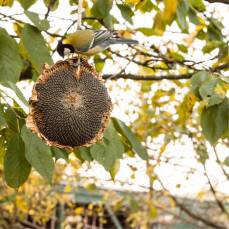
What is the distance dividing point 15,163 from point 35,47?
0.37 meters

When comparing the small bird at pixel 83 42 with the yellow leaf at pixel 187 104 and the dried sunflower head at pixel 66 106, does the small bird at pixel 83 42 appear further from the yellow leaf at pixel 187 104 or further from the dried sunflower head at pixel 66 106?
the yellow leaf at pixel 187 104

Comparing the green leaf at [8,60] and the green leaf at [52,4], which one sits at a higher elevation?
the green leaf at [52,4]

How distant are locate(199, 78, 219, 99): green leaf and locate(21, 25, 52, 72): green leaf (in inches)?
18.5

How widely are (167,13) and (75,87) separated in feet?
2.58

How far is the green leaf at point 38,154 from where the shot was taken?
4.50ft

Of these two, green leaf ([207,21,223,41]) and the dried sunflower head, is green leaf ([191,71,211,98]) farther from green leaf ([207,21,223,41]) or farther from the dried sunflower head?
green leaf ([207,21,223,41])

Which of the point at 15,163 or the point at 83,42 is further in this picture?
the point at 15,163

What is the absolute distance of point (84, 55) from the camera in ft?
4.49

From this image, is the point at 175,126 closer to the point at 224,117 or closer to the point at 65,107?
the point at 224,117

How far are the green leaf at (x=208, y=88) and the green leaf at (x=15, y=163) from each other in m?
0.56

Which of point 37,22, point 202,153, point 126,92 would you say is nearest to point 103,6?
point 37,22

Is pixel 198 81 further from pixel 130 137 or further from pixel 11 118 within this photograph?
pixel 11 118

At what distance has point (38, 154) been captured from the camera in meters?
1.39

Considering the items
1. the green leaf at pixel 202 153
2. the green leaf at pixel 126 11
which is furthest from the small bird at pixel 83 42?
the green leaf at pixel 202 153
